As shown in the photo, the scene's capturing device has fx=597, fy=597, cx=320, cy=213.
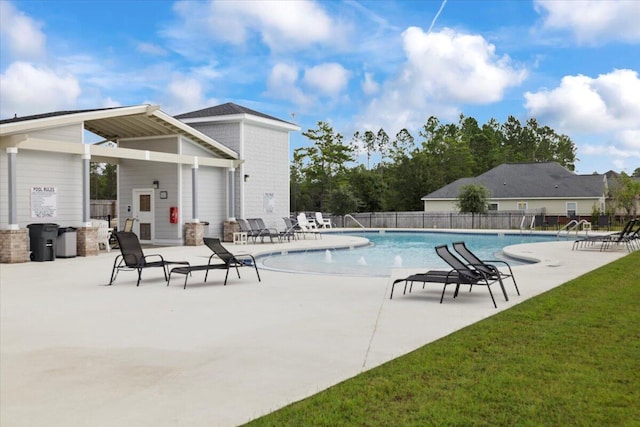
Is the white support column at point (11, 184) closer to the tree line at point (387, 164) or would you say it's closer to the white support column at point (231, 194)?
the white support column at point (231, 194)

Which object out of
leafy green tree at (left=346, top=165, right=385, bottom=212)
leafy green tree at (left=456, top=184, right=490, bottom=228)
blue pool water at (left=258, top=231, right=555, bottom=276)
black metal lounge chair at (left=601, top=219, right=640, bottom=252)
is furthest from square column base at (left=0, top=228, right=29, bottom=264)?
leafy green tree at (left=346, top=165, right=385, bottom=212)

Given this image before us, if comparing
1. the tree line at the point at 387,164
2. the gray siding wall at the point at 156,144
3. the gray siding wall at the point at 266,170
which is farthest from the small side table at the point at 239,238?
the tree line at the point at 387,164

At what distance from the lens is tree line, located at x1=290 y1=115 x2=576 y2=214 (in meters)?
48.9

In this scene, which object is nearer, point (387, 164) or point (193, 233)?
point (193, 233)

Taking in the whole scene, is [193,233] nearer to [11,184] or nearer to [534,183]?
[11,184]

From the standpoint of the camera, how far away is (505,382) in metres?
4.24

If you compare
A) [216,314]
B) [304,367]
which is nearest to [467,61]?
[216,314]

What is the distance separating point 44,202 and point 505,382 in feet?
47.3

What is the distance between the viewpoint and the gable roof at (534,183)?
4228cm

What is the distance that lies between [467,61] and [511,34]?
10.4 feet

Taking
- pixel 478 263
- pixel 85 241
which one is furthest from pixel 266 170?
pixel 478 263

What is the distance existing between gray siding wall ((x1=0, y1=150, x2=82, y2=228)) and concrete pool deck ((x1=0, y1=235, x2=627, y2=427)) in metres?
4.66

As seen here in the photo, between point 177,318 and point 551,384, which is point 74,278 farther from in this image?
point 551,384

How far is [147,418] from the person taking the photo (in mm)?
3719
